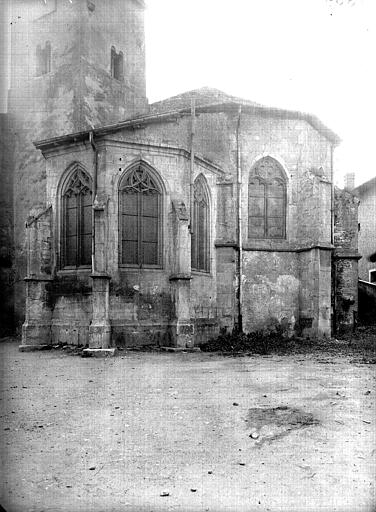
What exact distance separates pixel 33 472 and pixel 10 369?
22.9 feet

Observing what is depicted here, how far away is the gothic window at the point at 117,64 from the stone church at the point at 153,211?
45 cm

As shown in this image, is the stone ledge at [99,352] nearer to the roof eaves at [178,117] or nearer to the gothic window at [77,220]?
the gothic window at [77,220]

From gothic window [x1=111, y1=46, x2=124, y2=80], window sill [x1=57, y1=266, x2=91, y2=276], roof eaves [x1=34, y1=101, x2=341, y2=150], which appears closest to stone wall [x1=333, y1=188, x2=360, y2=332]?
roof eaves [x1=34, y1=101, x2=341, y2=150]

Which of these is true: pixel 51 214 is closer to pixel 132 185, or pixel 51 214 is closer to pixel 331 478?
pixel 132 185

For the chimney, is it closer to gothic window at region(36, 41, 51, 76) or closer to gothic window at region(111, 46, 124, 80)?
gothic window at region(111, 46, 124, 80)

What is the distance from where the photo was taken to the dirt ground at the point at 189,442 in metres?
4.16

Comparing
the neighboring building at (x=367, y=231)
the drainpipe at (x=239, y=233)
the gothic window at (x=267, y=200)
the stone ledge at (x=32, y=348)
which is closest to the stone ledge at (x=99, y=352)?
the stone ledge at (x=32, y=348)

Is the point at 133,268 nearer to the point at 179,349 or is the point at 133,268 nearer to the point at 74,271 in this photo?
the point at 74,271

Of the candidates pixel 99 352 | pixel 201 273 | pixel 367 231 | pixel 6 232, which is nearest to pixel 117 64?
pixel 6 232

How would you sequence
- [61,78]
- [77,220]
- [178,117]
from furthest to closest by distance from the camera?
[61,78] → [178,117] → [77,220]

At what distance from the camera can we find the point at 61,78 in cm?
2170

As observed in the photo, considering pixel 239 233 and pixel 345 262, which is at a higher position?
pixel 239 233

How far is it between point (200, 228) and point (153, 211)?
2.07 metres

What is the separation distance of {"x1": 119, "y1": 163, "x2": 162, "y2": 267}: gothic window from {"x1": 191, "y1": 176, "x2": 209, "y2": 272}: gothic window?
1.46 m
